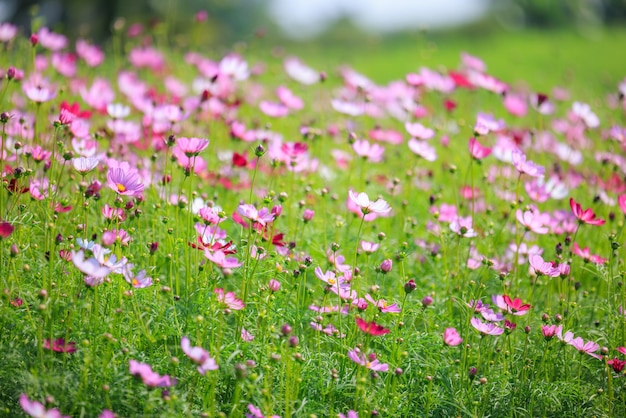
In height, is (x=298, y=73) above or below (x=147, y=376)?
below

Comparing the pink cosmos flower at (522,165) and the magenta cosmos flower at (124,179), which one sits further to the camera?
the pink cosmos flower at (522,165)

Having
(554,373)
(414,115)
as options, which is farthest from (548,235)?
(414,115)

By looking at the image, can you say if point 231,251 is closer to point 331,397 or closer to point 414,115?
point 331,397

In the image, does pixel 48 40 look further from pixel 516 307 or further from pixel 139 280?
pixel 516 307

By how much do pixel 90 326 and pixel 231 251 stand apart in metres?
0.37

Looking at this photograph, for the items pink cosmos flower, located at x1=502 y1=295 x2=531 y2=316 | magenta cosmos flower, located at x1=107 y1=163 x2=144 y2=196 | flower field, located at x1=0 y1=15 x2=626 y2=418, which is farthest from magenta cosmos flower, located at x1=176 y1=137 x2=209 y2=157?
pink cosmos flower, located at x1=502 y1=295 x2=531 y2=316

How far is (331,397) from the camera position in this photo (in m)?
Result: 1.44

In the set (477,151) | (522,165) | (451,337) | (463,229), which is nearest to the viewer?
(451,337)

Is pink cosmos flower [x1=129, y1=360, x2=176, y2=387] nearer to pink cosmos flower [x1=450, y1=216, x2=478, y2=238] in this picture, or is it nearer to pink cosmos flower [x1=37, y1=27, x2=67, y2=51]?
pink cosmos flower [x1=450, y1=216, x2=478, y2=238]

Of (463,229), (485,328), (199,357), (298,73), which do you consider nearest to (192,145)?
(199,357)

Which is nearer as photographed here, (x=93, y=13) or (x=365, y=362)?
(x=365, y=362)

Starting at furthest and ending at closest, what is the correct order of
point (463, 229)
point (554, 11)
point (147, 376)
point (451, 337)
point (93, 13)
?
point (554, 11), point (93, 13), point (463, 229), point (451, 337), point (147, 376)

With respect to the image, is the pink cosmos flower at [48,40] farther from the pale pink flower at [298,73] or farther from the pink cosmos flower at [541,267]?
the pink cosmos flower at [541,267]

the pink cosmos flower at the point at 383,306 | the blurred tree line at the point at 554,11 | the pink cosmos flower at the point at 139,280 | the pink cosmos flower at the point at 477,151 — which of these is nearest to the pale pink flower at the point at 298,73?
the pink cosmos flower at the point at 477,151
